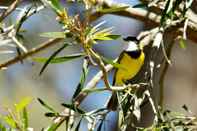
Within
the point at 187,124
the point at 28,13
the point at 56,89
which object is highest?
the point at 28,13

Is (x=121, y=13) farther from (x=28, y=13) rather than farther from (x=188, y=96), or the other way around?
(x=188, y=96)

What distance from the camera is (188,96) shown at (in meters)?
2.50

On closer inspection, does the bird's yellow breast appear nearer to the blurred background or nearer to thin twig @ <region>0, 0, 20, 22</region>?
thin twig @ <region>0, 0, 20, 22</region>

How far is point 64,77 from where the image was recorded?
10.1 feet

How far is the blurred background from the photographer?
2.43 metres

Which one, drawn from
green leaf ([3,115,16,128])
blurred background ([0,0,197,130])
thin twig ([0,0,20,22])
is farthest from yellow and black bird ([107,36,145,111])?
blurred background ([0,0,197,130])

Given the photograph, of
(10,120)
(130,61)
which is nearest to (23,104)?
(10,120)

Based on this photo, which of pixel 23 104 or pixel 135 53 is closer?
pixel 23 104

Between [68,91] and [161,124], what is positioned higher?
[161,124]

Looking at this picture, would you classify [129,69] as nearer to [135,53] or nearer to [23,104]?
[135,53]

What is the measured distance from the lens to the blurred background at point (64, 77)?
7.97ft

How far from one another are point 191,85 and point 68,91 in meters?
0.63

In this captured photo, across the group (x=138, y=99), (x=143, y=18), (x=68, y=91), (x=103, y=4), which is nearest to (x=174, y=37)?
(x=143, y=18)

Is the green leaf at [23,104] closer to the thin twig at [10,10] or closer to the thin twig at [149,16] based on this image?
the thin twig at [10,10]
